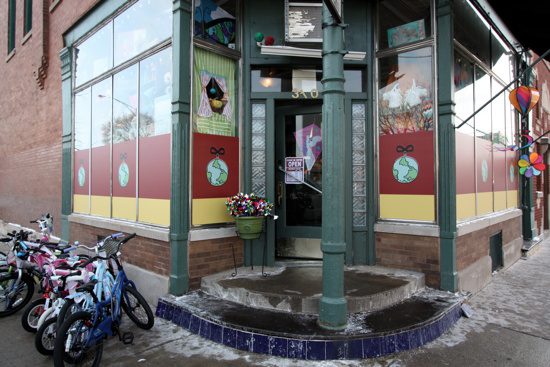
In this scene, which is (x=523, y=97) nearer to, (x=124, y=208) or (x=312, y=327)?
(x=312, y=327)

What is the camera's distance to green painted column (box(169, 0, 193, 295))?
508cm

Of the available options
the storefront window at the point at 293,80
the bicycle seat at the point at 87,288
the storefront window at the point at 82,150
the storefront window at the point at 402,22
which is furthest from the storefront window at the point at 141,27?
the bicycle seat at the point at 87,288

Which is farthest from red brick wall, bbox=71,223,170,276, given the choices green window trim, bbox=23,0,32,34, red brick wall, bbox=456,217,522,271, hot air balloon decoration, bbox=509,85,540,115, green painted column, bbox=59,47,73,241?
green window trim, bbox=23,0,32,34

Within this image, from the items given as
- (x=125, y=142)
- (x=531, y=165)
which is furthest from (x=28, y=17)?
(x=531, y=165)

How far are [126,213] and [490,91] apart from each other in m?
6.60

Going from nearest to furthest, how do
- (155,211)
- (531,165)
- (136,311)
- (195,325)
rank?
(195,325) < (136,311) < (155,211) < (531,165)

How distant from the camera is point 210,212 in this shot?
5488 millimetres

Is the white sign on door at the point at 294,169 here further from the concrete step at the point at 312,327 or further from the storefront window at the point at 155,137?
the concrete step at the point at 312,327

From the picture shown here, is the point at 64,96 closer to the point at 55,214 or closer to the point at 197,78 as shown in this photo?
the point at 55,214

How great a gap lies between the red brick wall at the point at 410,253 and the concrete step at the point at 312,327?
1.50ft

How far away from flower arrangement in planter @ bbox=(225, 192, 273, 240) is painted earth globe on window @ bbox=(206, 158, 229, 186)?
0.33m

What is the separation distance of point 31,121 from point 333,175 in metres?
9.88

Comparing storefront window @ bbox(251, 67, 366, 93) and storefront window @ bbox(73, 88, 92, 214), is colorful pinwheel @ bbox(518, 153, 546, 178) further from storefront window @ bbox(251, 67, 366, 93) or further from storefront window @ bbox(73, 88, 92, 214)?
storefront window @ bbox(73, 88, 92, 214)

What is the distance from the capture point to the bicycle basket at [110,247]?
442cm
